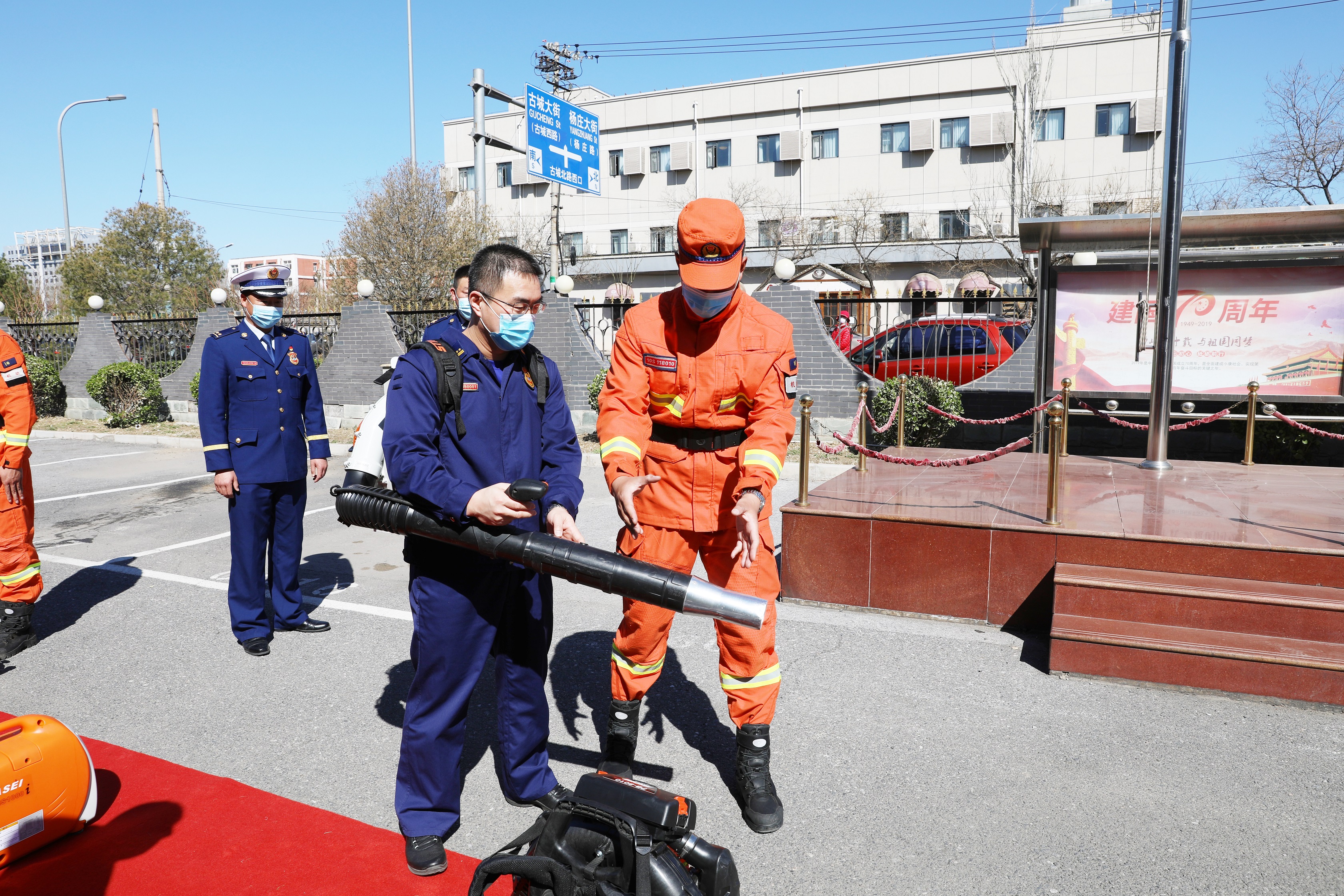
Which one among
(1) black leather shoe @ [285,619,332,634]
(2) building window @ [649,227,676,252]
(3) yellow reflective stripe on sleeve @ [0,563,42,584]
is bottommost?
(1) black leather shoe @ [285,619,332,634]

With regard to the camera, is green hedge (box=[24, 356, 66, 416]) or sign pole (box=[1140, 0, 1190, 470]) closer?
sign pole (box=[1140, 0, 1190, 470])

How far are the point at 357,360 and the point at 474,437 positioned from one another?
1460 centimetres

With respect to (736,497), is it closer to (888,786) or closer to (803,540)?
(888,786)

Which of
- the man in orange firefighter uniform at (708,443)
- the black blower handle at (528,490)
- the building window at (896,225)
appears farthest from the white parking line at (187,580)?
the building window at (896,225)

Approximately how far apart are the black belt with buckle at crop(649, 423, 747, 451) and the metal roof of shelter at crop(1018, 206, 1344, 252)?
6386mm

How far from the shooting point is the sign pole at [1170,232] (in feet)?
22.1

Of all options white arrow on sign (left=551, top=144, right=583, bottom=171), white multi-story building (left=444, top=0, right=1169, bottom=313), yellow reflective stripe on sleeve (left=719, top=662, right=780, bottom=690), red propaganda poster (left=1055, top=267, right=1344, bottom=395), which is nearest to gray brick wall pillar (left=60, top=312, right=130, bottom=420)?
white arrow on sign (left=551, top=144, right=583, bottom=171)

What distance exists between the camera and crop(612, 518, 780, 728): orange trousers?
3.23 m

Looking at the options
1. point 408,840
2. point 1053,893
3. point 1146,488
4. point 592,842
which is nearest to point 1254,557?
point 1146,488

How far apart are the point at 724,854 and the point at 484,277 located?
189cm

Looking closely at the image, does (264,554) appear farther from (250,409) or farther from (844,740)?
(844,740)

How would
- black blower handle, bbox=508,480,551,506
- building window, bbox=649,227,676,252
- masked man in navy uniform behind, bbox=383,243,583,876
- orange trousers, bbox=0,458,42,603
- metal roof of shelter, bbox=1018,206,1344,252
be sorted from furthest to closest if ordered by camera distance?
Result: building window, bbox=649,227,676,252 < metal roof of shelter, bbox=1018,206,1344,252 < orange trousers, bbox=0,458,42,603 < masked man in navy uniform behind, bbox=383,243,583,876 < black blower handle, bbox=508,480,551,506

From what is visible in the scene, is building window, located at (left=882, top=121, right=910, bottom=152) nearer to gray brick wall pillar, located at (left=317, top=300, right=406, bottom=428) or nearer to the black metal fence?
gray brick wall pillar, located at (left=317, top=300, right=406, bottom=428)

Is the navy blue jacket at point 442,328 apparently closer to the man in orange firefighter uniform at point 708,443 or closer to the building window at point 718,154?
the man in orange firefighter uniform at point 708,443
